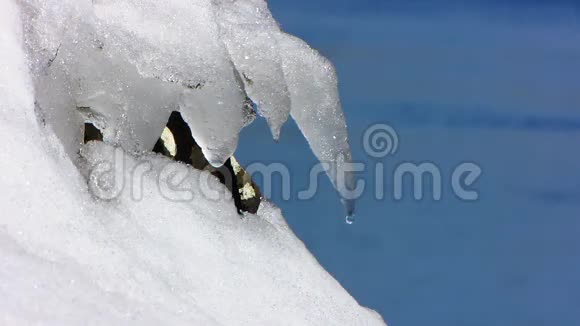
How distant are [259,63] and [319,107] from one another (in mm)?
174

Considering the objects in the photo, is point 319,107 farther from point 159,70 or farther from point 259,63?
point 159,70

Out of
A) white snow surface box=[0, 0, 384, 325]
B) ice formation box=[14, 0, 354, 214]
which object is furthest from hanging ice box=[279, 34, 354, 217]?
white snow surface box=[0, 0, 384, 325]

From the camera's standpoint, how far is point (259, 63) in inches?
54.2

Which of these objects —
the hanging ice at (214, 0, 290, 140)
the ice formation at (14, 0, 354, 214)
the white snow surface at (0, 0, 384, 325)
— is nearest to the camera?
the white snow surface at (0, 0, 384, 325)

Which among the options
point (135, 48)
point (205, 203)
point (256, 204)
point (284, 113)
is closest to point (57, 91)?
point (135, 48)

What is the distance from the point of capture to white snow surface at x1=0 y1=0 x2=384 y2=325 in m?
0.97

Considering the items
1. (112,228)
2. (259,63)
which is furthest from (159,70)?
(112,228)

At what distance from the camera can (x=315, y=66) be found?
149cm

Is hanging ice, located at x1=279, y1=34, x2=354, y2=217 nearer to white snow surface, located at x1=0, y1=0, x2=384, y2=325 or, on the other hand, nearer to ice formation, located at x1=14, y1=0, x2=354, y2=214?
ice formation, located at x1=14, y1=0, x2=354, y2=214

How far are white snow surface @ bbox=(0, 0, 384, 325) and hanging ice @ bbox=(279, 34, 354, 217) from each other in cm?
16

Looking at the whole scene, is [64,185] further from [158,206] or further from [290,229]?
[290,229]

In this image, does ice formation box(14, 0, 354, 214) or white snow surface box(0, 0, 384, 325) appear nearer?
white snow surface box(0, 0, 384, 325)

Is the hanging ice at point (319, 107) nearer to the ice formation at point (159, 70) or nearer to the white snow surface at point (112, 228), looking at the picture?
the ice formation at point (159, 70)

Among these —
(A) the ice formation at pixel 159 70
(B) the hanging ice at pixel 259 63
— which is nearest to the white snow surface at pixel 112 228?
(A) the ice formation at pixel 159 70
